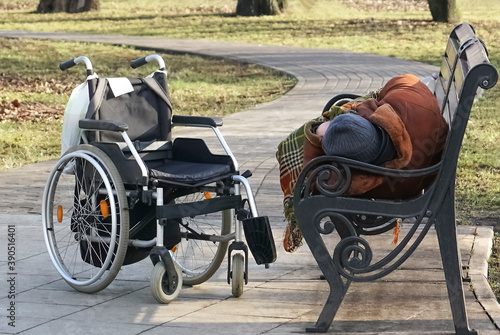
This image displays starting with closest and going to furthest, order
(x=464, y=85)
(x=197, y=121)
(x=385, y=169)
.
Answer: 1. (x=464, y=85)
2. (x=385, y=169)
3. (x=197, y=121)

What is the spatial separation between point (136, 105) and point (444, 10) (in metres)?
20.0

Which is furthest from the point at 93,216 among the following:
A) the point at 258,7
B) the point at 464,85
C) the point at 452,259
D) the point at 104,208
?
the point at 258,7

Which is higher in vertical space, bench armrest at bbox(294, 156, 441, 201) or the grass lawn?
bench armrest at bbox(294, 156, 441, 201)

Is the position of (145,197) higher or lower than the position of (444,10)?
higher

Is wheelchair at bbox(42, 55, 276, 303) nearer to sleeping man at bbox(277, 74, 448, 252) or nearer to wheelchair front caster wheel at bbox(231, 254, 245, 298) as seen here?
wheelchair front caster wheel at bbox(231, 254, 245, 298)

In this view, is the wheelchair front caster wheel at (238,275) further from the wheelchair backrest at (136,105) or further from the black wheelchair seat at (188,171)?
the wheelchair backrest at (136,105)

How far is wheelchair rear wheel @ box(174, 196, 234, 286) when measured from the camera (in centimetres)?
441

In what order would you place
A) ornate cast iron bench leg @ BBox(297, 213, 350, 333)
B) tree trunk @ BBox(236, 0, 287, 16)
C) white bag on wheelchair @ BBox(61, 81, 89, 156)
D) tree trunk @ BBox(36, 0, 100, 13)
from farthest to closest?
1. tree trunk @ BBox(36, 0, 100, 13)
2. tree trunk @ BBox(236, 0, 287, 16)
3. white bag on wheelchair @ BBox(61, 81, 89, 156)
4. ornate cast iron bench leg @ BBox(297, 213, 350, 333)

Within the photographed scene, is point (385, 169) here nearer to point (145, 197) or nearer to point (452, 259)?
point (452, 259)

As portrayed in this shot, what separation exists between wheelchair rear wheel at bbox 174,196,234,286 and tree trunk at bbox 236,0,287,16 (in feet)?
70.0

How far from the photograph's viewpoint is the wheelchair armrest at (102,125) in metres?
4.05

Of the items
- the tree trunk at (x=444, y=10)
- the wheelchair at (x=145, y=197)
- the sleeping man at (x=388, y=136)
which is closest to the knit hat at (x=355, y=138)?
the sleeping man at (x=388, y=136)

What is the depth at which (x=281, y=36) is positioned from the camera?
68.7ft

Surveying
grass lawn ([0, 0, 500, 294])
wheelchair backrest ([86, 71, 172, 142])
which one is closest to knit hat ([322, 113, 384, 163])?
grass lawn ([0, 0, 500, 294])
